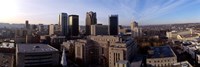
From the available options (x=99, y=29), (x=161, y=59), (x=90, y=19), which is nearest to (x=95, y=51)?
(x=161, y=59)

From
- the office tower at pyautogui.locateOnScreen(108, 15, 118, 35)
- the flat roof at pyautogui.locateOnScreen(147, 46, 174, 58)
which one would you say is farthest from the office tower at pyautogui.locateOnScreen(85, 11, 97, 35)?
the flat roof at pyautogui.locateOnScreen(147, 46, 174, 58)

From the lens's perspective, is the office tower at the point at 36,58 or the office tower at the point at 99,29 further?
the office tower at the point at 99,29

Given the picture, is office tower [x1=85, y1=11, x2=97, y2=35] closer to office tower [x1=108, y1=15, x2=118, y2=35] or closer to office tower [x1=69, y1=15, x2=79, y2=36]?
office tower [x1=69, y1=15, x2=79, y2=36]

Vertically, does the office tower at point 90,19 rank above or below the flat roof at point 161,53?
above

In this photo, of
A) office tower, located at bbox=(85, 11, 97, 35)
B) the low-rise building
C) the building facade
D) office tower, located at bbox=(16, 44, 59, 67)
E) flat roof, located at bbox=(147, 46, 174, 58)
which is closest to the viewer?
the low-rise building

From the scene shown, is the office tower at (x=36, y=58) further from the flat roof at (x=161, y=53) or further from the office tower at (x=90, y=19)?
the office tower at (x=90, y=19)

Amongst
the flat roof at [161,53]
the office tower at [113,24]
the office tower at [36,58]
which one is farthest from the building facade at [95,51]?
the office tower at [113,24]

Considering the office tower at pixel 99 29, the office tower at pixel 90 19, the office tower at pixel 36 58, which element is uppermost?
the office tower at pixel 90 19

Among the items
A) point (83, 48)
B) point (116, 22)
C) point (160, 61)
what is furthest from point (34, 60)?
point (116, 22)

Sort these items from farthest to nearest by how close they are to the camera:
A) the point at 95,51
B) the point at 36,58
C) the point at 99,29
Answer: the point at 99,29 → the point at 95,51 → the point at 36,58

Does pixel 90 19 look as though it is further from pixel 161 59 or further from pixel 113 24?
pixel 161 59

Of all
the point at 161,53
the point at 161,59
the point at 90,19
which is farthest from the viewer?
the point at 90,19
